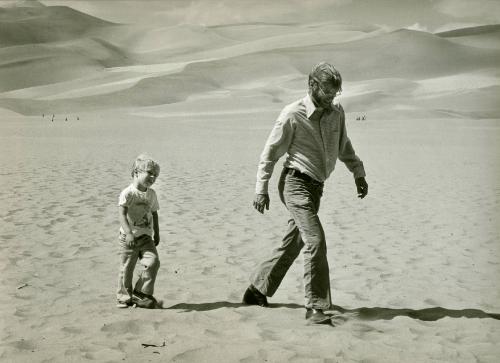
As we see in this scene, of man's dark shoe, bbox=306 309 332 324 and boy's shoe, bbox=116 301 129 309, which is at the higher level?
man's dark shoe, bbox=306 309 332 324

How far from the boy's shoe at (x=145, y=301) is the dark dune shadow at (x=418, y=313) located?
1.26 m

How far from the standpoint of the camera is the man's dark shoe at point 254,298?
4.82 metres

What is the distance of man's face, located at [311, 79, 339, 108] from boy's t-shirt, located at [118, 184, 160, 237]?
1.26m

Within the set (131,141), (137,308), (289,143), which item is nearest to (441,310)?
(289,143)

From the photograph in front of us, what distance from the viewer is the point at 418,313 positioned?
4750mm


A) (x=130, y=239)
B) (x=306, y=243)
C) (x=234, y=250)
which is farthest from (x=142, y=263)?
(x=234, y=250)

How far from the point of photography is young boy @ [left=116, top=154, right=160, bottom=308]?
181 inches

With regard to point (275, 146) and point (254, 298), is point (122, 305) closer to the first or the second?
point (254, 298)

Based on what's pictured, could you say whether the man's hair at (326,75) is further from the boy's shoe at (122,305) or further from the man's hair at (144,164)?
the boy's shoe at (122,305)

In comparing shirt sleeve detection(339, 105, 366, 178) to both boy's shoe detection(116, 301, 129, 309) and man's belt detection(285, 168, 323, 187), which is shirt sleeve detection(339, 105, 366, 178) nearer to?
man's belt detection(285, 168, 323, 187)

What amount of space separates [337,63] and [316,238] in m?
53.5

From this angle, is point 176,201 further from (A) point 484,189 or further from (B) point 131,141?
(B) point 131,141

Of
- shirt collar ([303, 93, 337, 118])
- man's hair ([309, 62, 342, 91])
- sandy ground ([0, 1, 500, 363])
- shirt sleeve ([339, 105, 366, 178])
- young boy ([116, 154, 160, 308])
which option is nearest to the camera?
sandy ground ([0, 1, 500, 363])

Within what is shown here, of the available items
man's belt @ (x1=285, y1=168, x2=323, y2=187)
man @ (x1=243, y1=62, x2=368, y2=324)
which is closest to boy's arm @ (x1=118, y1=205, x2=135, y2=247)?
man @ (x1=243, y1=62, x2=368, y2=324)
